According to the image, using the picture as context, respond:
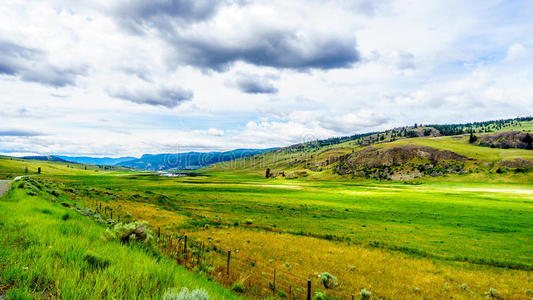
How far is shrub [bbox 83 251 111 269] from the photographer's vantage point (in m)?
6.00

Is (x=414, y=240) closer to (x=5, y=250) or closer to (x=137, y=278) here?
(x=137, y=278)

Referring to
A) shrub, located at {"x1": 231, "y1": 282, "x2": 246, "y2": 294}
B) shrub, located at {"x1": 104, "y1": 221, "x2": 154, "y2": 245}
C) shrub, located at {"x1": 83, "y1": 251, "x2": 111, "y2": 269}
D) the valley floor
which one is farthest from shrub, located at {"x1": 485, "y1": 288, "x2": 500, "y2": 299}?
shrub, located at {"x1": 83, "y1": 251, "x2": 111, "y2": 269}

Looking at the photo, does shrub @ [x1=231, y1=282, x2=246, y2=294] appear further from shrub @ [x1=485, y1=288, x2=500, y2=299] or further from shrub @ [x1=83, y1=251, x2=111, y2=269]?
Result: shrub @ [x1=485, y1=288, x2=500, y2=299]

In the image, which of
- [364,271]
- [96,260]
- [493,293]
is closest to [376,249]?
[364,271]

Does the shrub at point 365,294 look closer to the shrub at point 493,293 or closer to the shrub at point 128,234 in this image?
the shrub at point 493,293

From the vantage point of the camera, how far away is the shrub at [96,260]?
6000 millimetres

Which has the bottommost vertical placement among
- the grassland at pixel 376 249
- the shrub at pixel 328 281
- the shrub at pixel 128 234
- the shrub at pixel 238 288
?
the grassland at pixel 376 249

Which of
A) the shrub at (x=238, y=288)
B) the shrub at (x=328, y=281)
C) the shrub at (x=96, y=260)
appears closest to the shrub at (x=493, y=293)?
the shrub at (x=328, y=281)

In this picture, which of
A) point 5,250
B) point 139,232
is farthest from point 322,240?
point 5,250

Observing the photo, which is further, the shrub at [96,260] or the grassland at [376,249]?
the grassland at [376,249]

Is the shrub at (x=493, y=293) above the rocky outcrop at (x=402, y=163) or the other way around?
the other way around

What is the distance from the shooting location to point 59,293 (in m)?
4.29

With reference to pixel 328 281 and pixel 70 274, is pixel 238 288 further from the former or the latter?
pixel 70 274

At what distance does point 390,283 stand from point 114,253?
1834 cm
